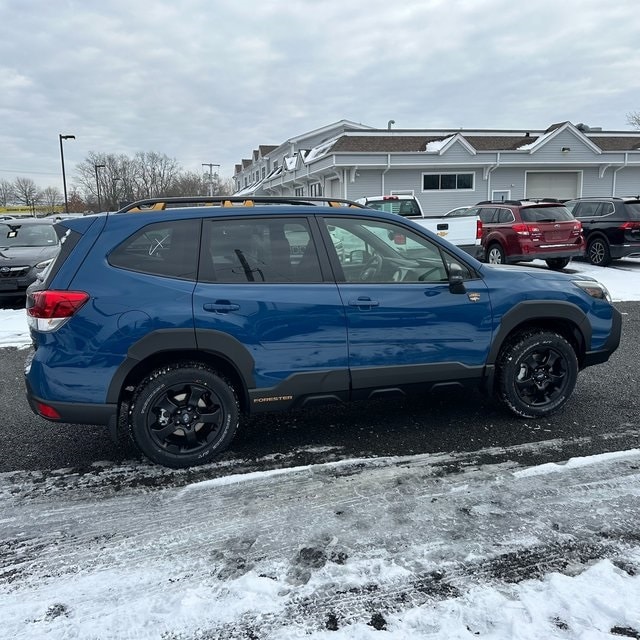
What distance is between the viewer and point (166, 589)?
241cm

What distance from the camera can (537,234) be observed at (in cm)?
1259

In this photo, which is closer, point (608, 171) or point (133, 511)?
point (133, 511)

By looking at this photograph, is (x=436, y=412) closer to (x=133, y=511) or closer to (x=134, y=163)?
(x=133, y=511)

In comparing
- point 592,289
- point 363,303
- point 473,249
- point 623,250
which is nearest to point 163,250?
point 363,303

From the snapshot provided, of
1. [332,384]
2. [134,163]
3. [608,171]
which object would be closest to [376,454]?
[332,384]

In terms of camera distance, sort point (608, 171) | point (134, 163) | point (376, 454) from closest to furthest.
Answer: point (376, 454) → point (608, 171) → point (134, 163)

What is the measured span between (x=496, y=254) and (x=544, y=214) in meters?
1.44

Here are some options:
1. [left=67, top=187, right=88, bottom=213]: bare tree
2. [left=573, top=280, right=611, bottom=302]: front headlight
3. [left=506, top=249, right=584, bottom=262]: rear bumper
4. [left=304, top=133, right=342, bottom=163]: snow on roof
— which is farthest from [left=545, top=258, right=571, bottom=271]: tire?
[left=67, top=187, right=88, bottom=213]: bare tree

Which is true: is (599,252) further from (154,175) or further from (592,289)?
(154,175)

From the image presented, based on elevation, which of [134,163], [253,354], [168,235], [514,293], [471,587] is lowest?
[471,587]

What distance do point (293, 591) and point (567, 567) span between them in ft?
4.22

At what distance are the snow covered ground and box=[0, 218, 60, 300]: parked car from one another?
20.3ft

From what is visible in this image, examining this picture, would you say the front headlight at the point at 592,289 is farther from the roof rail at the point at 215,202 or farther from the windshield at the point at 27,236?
the windshield at the point at 27,236

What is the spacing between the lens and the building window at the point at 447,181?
24703 mm
